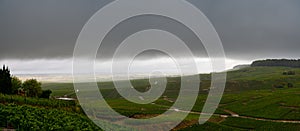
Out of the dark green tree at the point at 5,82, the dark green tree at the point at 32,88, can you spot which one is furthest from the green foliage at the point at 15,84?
the dark green tree at the point at 5,82

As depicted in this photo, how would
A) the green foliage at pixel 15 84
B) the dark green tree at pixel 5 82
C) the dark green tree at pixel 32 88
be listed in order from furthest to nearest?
1. the dark green tree at pixel 32 88
2. the green foliage at pixel 15 84
3. the dark green tree at pixel 5 82

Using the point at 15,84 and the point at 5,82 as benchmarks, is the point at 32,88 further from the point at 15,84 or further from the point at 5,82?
the point at 5,82

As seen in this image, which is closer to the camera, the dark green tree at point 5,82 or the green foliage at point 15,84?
the dark green tree at point 5,82

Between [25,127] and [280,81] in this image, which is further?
[280,81]

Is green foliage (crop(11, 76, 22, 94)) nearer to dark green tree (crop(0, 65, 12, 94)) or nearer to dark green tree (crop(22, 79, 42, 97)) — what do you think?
dark green tree (crop(22, 79, 42, 97))

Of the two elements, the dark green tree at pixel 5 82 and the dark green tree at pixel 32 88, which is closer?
the dark green tree at pixel 5 82

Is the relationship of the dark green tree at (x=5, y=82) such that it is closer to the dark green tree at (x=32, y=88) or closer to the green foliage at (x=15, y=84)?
the green foliage at (x=15, y=84)

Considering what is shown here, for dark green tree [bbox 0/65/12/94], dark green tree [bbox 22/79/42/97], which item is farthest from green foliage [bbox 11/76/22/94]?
dark green tree [bbox 0/65/12/94]

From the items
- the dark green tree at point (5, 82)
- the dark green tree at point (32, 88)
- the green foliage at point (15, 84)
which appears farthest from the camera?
the dark green tree at point (32, 88)

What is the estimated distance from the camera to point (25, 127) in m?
33.5

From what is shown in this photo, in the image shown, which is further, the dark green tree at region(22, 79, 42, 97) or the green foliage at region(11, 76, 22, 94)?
the dark green tree at region(22, 79, 42, 97)

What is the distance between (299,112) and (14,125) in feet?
216

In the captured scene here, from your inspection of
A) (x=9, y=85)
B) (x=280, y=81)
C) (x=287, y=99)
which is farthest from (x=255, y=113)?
(x=280, y=81)

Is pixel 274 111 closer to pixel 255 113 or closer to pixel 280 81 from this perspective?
pixel 255 113
